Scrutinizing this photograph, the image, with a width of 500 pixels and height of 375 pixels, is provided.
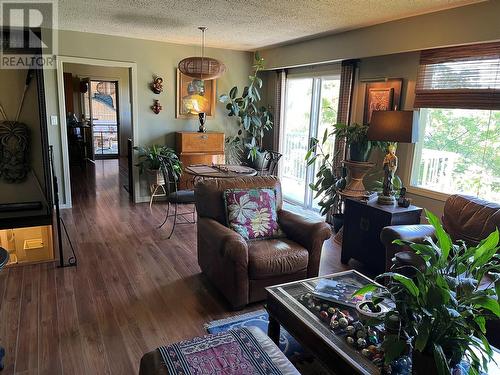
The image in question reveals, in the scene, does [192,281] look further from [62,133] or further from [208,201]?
[62,133]

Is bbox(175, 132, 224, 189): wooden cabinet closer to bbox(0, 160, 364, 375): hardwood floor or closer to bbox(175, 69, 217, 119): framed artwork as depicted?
bbox(175, 69, 217, 119): framed artwork

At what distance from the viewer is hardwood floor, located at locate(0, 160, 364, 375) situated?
7.34 ft

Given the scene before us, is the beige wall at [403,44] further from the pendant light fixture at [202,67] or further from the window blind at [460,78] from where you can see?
the pendant light fixture at [202,67]

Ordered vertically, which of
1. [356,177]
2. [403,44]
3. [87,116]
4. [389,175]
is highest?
[403,44]

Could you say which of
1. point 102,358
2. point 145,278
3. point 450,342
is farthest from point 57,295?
point 450,342

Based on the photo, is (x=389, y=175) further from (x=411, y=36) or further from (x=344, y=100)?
(x=344, y=100)

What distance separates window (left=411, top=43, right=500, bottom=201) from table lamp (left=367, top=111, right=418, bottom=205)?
0.57m

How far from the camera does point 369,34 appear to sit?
4031 mm

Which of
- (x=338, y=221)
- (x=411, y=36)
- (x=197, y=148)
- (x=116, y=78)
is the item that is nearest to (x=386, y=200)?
(x=338, y=221)

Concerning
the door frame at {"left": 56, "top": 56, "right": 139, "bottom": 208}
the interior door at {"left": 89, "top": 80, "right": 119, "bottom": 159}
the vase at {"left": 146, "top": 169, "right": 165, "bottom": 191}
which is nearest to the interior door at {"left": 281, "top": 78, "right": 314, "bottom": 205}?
the vase at {"left": 146, "top": 169, "right": 165, "bottom": 191}

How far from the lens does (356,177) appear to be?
416 centimetres

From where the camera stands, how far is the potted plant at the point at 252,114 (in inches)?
238

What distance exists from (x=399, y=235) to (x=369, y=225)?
556 mm

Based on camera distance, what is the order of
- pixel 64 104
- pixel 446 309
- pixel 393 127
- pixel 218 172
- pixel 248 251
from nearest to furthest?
pixel 446 309 < pixel 248 251 < pixel 393 127 < pixel 218 172 < pixel 64 104
